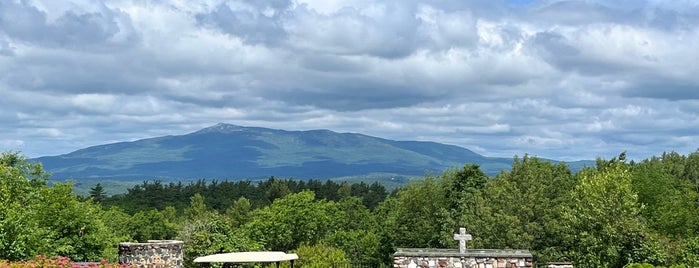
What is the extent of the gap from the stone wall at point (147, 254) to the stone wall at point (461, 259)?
7541 mm

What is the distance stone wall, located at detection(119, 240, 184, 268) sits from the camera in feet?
80.1

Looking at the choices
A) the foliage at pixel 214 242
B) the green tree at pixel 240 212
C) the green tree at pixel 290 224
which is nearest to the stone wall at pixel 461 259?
the foliage at pixel 214 242

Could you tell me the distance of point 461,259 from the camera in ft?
76.6

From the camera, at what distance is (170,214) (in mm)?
107812

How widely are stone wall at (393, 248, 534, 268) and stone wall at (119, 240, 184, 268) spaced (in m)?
7.54

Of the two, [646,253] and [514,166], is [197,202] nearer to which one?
[514,166]

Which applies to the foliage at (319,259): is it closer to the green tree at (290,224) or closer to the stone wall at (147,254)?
the green tree at (290,224)

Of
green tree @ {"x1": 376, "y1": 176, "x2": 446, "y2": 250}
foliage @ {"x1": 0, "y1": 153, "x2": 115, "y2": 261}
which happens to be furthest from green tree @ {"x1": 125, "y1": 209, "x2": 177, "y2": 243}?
foliage @ {"x1": 0, "y1": 153, "x2": 115, "y2": 261}

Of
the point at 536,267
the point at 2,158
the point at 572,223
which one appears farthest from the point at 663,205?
the point at 2,158

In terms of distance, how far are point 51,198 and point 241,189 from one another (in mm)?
99171

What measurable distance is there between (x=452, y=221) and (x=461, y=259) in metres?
33.2

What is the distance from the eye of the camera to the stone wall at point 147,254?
24.4 meters

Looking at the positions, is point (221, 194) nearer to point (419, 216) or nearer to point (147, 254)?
point (419, 216)

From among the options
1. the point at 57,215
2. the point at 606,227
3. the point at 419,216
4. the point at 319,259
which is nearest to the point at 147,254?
the point at 57,215
